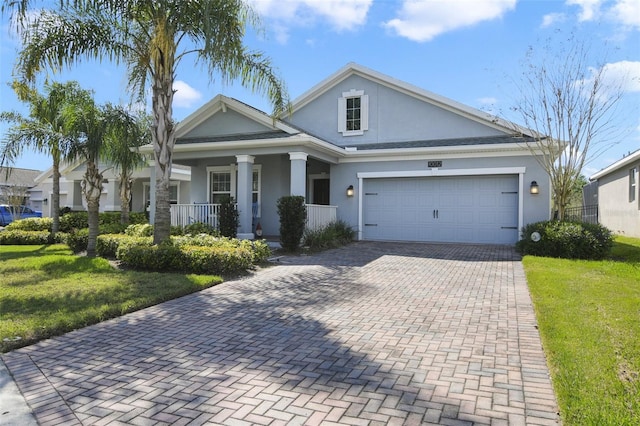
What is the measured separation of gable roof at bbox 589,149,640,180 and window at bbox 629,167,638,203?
1.18ft

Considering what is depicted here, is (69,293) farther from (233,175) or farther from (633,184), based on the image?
(633,184)

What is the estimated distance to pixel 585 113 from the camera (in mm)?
12820

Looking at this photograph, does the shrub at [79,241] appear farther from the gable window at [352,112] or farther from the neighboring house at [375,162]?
the gable window at [352,112]

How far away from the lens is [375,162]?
50.4 feet

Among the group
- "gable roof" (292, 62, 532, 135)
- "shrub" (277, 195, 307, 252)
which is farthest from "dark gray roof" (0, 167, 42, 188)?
"shrub" (277, 195, 307, 252)

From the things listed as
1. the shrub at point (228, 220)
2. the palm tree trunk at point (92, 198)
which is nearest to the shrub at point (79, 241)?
the palm tree trunk at point (92, 198)

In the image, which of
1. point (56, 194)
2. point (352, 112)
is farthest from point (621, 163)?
point (56, 194)

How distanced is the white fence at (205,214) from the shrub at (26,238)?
5415mm

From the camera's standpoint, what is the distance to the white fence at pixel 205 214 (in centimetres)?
1373

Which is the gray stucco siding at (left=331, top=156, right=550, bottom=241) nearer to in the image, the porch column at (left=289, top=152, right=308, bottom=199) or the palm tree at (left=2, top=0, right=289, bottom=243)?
the porch column at (left=289, top=152, right=308, bottom=199)

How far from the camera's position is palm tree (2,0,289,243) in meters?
9.50

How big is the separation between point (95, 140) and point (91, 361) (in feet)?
28.4

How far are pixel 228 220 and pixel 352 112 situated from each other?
665 centimetres

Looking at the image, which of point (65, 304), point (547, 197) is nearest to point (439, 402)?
point (65, 304)
